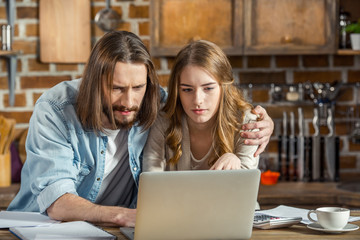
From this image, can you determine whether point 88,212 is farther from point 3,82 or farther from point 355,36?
point 355,36

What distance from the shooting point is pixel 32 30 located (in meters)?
3.13

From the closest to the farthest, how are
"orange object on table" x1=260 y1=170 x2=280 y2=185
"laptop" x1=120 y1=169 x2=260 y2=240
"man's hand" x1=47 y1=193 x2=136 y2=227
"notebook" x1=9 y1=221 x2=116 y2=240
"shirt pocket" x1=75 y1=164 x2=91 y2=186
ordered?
1. "laptop" x1=120 y1=169 x2=260 y2=240
2. "notebook" x1=9 y1=221 x2=116 y2=240
3. "man's hand" x1=47 y1=193 x2=136 y2=227
4. "shirt pocket" x1=75 y1=164 x2=91 y2=186
5. "orange object on table" x1=260 y1=170 x2=280 y2=185

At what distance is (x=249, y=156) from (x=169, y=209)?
0.74 m

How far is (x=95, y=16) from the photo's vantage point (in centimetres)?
314

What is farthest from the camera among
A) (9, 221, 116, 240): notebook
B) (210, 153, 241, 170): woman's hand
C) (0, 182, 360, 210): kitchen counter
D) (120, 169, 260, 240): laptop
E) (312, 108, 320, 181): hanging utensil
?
(312, 108, 320, 181): hanging utensil

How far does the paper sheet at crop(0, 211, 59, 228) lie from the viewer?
1646mm

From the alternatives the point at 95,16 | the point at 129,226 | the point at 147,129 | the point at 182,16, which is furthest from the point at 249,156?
the point at 95,16

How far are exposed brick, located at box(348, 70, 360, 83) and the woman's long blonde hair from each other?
1.28 meters

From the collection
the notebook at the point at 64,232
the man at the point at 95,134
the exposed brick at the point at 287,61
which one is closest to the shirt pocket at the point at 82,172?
the man at the point at 95,134

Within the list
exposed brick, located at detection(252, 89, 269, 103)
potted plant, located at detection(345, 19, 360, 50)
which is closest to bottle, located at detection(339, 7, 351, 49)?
potted plant, located at detection(345, 19, 360, 50)

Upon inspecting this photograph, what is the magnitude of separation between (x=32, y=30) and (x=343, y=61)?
5.42ft

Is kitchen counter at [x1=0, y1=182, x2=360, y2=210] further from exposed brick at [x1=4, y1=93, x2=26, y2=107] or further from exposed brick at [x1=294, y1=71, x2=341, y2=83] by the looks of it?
exposed brick at [x1=294, y1=71, x2=341, y2=83]

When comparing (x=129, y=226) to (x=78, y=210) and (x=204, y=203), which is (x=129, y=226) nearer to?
(x=78, y=210)

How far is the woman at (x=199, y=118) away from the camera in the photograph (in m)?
2.05
